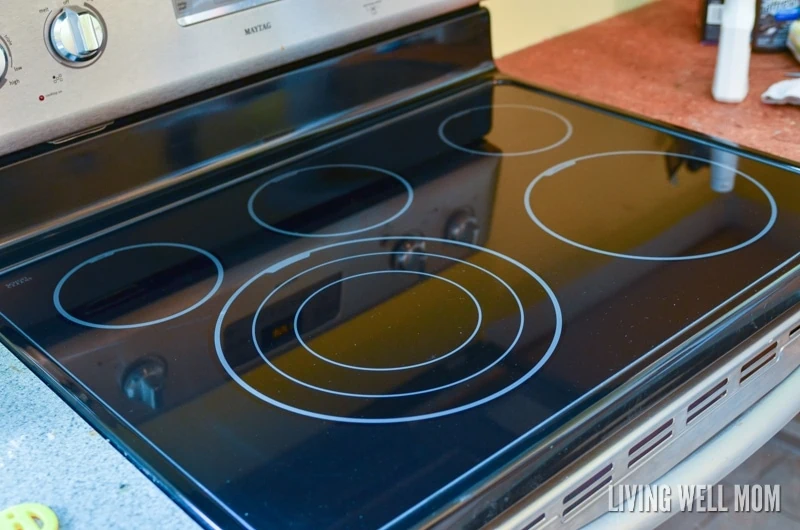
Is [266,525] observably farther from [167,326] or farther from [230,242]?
[230,242]

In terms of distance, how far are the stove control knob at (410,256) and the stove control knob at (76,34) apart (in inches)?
11.6

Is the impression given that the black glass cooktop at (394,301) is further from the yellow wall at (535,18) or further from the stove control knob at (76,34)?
the yellow wall at (535,18)

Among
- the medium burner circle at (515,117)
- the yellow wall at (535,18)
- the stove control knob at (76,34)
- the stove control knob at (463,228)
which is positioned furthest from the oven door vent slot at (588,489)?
the yellow wall at (535,18)

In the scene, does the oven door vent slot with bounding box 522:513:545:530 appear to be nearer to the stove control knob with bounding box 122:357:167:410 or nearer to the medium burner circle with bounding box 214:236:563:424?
the medium burner circle with bounding box 214:236:563:424

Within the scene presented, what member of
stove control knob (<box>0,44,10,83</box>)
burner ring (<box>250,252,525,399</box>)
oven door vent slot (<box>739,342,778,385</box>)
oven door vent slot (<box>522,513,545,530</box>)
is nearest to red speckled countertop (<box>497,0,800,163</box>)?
oven door vent slot (<box>739,342,778,385</box>)

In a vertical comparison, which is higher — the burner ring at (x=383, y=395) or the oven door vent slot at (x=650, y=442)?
the burner ring at (x=383, y=395)

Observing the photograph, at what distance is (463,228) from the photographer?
2.28 feet

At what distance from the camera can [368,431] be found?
48 centimetres

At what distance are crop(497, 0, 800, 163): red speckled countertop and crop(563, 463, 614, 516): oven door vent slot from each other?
0.43 m

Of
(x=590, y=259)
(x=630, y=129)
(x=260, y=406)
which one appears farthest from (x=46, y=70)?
(x=630, y=129)

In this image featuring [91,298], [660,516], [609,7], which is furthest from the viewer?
[609,7]

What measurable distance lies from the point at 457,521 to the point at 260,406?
151mm

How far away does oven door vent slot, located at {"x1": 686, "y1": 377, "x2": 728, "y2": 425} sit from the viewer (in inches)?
21.3

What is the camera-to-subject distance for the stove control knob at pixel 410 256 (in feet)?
2.12
